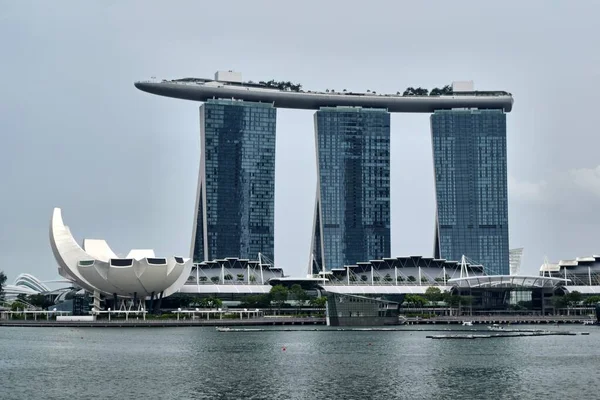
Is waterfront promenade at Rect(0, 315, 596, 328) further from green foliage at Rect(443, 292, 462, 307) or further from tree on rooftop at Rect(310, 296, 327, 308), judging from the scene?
tree on rooftop at Rect(310, 296, 327, 308)

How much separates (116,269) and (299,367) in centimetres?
9232

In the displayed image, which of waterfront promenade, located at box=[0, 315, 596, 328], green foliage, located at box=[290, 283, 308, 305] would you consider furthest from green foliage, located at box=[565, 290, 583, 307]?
green foliage, located at box=[290, 283, 308, 305]

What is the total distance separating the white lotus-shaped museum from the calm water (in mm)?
46239

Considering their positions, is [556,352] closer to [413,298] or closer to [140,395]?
[140,395]

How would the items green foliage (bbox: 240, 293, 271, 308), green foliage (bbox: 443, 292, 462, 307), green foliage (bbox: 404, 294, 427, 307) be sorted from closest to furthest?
green foliage (bbox: 443, 292, 462, 307), green foliage (bbox: 404, 294, 427, 307), green foliage (bbox: 240, 293, 271, 308)

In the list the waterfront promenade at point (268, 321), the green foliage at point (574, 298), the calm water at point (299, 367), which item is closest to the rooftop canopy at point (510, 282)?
the green foliage at point (574, 298)

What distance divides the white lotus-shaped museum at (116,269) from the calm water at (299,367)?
4624 cm

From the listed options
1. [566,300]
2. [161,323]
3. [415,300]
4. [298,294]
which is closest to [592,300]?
[566,300]

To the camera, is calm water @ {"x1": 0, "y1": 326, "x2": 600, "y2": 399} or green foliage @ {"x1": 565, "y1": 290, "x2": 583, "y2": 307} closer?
calm water @ {"x1": 0, "y1": 326, "x2": 600, "y2": 399}

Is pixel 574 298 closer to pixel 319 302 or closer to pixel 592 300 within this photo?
pixel 592 300

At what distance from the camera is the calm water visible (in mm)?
65250

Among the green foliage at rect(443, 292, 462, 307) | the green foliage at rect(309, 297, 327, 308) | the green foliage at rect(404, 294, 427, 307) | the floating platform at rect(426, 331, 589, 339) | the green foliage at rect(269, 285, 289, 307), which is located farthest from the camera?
the green foliage at rect(309, 297, 327, 308)

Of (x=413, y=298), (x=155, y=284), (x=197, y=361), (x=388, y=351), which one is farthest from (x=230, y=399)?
(x=413, y=298)

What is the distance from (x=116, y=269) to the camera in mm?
169000
